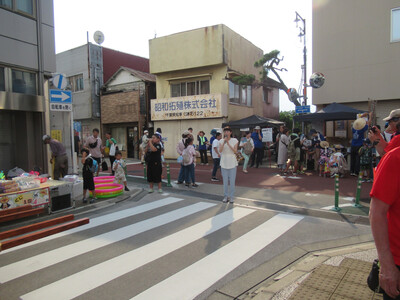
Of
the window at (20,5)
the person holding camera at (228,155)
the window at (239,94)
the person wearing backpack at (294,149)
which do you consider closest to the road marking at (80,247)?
→ the person holding camera at (228,155)

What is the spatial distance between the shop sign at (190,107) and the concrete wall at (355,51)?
5.68 meters

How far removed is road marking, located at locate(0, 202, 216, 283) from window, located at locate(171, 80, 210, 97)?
1377 cm

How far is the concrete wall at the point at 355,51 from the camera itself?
1271 cm

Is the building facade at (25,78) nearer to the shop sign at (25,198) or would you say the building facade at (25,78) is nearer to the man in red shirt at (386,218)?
the shop sign at (25,198)

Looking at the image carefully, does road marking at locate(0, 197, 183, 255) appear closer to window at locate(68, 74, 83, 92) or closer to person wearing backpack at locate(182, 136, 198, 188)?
person wearing backpack at locate(182, 136, 198, 188)

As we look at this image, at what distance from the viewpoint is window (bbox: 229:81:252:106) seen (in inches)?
746

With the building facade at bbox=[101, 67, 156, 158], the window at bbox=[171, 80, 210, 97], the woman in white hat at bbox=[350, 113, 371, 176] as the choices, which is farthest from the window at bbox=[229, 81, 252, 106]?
the woman in white hat at bbox=[350, 113, 371, 176]

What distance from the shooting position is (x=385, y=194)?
1.81 metres

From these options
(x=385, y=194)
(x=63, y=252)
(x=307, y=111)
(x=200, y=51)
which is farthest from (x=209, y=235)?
(x=200, y=51)

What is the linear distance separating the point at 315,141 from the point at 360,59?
4.71 m

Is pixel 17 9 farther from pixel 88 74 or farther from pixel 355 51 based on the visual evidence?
pixel 88 74

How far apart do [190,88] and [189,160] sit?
11.2 meters

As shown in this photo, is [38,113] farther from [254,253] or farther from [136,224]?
[254,253]

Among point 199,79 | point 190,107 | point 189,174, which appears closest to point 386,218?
point 189,174
